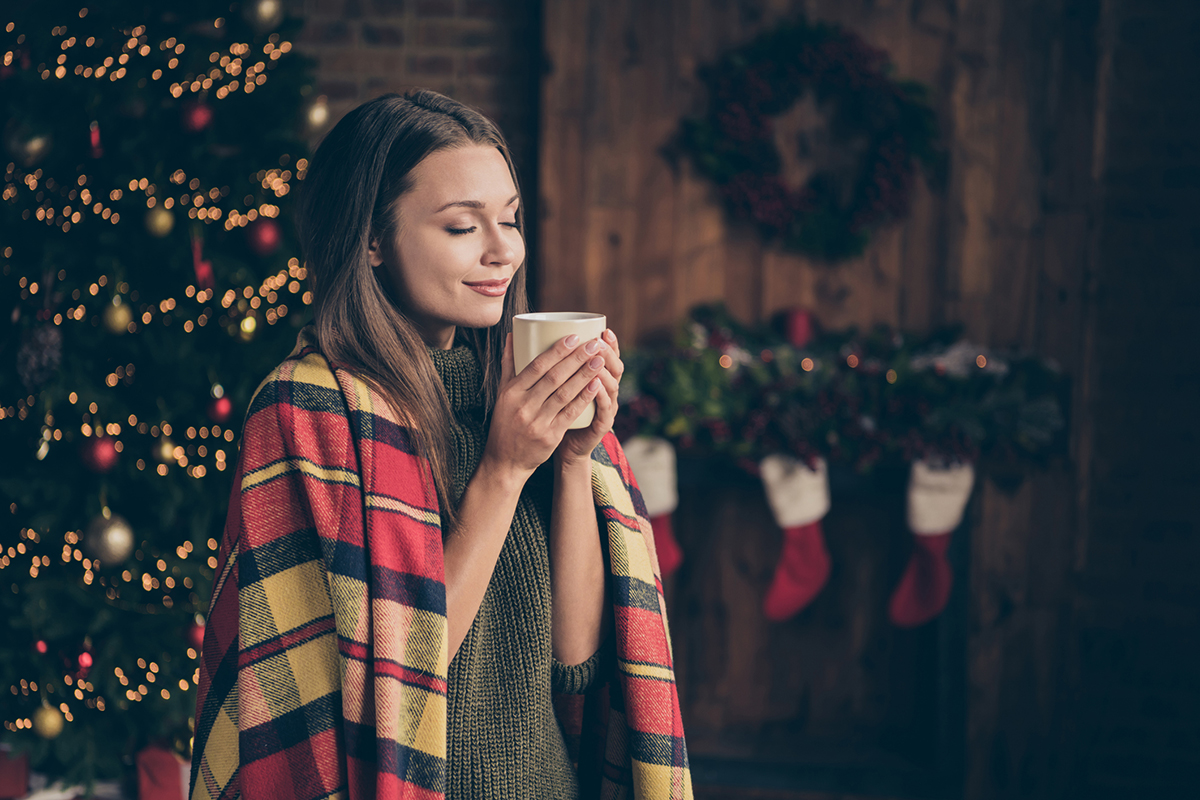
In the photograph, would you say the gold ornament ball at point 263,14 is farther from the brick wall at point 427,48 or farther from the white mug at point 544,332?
the white mug at point 544,332

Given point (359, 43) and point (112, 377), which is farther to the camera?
point (359, 43)

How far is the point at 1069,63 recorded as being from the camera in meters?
2.48

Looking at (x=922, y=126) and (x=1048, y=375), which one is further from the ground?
(x=922, y=126)

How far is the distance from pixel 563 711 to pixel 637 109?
197 centimetres

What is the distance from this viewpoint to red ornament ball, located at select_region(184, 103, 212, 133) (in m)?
1.90

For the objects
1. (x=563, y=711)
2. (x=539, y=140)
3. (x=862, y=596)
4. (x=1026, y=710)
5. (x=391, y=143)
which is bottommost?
(x=1026, y=710)

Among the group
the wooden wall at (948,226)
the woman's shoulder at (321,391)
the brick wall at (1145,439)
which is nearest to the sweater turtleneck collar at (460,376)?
the woman's shoulder at (321,391)

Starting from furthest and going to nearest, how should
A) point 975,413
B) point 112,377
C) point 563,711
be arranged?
point 975,413
point 112,377
point 563,711

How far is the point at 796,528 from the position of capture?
8.07ft

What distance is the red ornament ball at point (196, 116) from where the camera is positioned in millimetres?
1902

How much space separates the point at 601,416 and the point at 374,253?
1.02 feet

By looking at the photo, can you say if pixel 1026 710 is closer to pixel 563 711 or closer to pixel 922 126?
pixel 922 126

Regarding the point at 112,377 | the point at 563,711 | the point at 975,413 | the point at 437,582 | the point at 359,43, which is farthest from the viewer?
the point at 359,43

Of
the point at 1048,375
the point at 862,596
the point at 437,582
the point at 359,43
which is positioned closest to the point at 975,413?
the point at 1048,375
